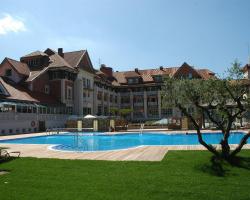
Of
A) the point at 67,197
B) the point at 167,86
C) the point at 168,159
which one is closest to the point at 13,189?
the point at 67,197

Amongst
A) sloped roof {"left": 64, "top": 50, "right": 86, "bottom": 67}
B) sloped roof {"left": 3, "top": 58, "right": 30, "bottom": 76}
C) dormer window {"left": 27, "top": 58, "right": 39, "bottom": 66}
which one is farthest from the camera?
sloped roof {"left": 64, "top": 50, "right": 86, "bottom": 67}

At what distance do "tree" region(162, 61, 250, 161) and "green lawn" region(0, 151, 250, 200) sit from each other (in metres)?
1.15

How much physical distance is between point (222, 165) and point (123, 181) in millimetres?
3947

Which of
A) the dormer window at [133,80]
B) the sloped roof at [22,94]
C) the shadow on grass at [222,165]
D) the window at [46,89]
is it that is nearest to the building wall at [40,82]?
the window at [46,89]

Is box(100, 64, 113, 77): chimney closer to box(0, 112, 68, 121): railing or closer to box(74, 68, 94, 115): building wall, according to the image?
box(74, 68, 94, 115): building wall

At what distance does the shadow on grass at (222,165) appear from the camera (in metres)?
10.1

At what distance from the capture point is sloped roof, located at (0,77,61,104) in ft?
126

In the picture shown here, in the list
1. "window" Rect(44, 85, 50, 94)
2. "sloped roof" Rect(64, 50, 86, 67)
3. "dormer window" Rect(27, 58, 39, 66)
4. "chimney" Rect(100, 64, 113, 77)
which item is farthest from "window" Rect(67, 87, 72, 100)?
"chimney" Rect(100, 64, 113, 77)

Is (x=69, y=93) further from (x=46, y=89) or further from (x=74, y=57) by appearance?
(x=74, y=57)

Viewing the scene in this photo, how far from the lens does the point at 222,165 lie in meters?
11.1

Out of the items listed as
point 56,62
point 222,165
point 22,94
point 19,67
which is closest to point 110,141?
point 22,94

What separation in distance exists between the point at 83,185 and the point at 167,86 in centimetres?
606

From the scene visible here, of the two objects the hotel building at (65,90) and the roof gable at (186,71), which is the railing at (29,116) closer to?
the hotel building at (65,90)

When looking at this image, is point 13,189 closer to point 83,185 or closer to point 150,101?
point 83,185
